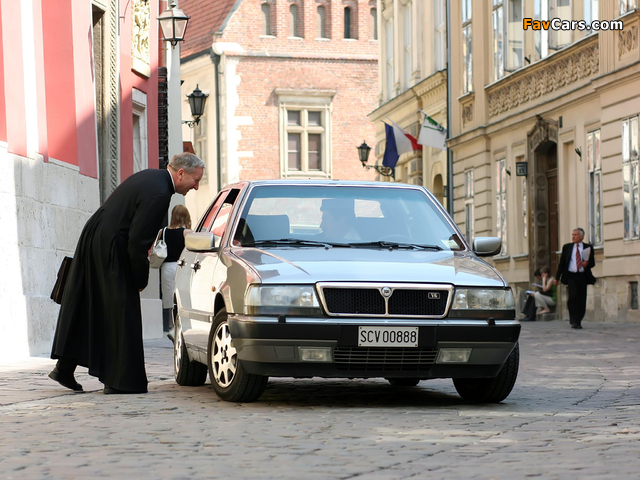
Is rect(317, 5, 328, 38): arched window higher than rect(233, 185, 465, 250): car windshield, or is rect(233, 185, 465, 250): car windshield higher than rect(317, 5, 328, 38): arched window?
rect(317, 5, 328, 38): arched window

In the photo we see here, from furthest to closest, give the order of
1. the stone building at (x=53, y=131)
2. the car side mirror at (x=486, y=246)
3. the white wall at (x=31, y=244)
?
1. the stone building at (x=53, y=131)
2. the white wall at (x=31, y=244)
3. the car side mirror at (x=486, y=246)

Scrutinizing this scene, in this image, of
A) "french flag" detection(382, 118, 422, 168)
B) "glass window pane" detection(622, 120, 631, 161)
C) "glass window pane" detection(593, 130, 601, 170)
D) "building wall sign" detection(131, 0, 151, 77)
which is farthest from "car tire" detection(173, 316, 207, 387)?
"french flag" detection(382, 118, 422, 168)

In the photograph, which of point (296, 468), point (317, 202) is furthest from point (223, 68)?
point (296, 468)

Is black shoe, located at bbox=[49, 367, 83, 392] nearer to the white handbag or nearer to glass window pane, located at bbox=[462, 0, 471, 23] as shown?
the white handbag

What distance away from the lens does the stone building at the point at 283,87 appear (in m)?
Result: 52.7

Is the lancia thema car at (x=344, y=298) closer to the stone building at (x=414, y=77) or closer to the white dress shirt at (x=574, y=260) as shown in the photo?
the white dress shirt at (x=574, y=260)

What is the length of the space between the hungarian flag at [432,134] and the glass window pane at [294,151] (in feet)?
58.6

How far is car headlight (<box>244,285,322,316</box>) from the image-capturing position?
8523mm

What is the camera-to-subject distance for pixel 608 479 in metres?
5.59

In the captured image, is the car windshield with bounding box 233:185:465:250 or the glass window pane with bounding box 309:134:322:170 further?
the glass window pane with bounding box 309:134:322:170

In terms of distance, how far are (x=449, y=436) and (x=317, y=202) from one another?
3045 millimetres

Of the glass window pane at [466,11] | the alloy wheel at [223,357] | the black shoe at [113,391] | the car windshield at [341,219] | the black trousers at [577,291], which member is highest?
the glass window pane at [466,11]

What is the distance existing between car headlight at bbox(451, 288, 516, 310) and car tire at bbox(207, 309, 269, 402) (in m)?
1.41

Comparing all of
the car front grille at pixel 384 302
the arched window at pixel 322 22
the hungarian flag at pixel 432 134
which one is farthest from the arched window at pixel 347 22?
the car front grille at pixel 384 302
